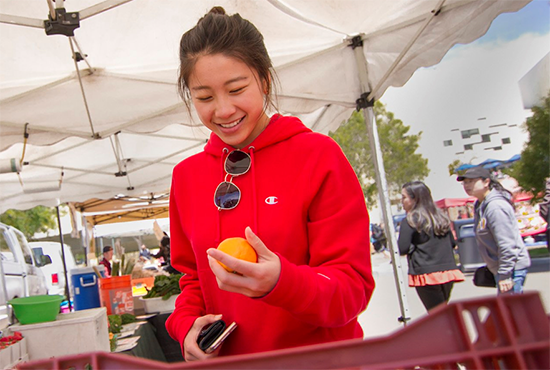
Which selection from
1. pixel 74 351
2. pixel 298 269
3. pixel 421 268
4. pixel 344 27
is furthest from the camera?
pixel 421 268

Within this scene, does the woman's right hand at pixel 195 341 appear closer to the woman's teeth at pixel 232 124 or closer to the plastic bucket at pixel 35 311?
the woman's teeth at pixel 232 124

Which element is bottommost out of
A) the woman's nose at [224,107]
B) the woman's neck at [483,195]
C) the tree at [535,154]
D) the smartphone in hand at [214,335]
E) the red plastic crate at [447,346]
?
the smartphone in hand at [214,335]

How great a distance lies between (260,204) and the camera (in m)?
1.16

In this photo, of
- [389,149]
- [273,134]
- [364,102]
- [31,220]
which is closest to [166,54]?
[364,102]

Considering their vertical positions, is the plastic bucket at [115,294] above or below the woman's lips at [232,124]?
below

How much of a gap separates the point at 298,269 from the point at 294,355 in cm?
38

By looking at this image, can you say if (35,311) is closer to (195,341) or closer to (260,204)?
(195,341)

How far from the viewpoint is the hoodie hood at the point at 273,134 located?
1.25 metres

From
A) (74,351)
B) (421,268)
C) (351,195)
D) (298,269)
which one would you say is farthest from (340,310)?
(421,268)

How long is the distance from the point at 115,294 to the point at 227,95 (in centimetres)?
416

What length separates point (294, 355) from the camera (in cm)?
52

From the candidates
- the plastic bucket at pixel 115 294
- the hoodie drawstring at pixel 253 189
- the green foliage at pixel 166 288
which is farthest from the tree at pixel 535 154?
the hoodie drawstring at pixel 253 189

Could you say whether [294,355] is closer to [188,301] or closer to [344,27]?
[188,301]

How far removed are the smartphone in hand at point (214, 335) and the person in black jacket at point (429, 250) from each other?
154 inches
